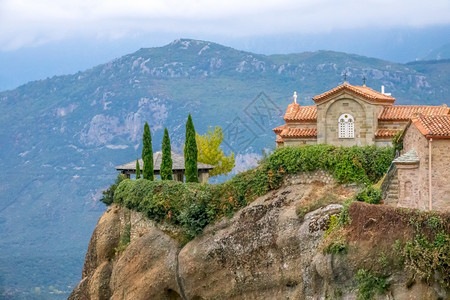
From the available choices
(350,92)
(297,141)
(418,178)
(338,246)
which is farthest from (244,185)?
(418,178)

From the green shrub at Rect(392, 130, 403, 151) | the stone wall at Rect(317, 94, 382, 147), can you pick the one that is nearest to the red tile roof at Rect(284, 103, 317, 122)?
the stone wall at Rect(317, 94, 382, 147)

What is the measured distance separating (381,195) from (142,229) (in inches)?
650

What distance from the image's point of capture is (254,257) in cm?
4769

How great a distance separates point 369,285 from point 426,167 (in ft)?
18.2

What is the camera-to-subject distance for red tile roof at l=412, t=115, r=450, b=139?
40.3 meters

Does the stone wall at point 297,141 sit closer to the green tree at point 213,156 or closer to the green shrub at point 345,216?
the green shrub at point 345,216

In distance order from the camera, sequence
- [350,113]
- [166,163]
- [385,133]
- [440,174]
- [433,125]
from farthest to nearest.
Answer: [166,163], [350,113], [385,133], [433,125], [440,174]

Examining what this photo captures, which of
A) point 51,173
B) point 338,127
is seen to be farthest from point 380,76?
point 338,127

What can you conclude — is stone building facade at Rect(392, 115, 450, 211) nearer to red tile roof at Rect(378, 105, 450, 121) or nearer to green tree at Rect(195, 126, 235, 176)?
red tile roof at Rect(378, 105, 450, 121)

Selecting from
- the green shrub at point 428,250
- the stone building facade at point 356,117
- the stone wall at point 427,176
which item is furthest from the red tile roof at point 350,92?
the green shrub at point 428,250

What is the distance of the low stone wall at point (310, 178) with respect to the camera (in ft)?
157

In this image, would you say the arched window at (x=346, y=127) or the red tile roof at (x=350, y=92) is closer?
the red tile roof at (x=350, y=92)

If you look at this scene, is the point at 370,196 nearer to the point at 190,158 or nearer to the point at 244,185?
the point at 244,185

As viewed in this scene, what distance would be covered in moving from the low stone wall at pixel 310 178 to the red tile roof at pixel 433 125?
259 inches
